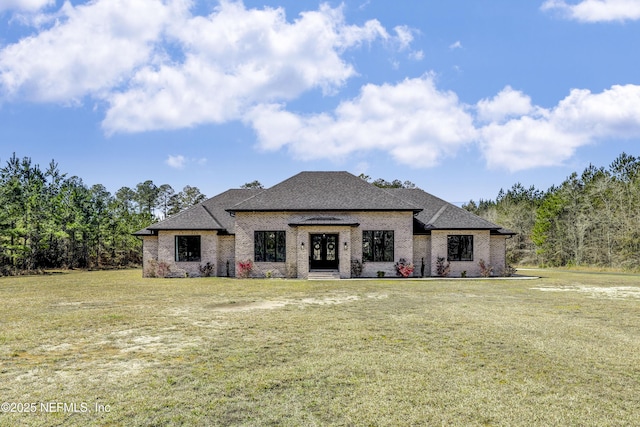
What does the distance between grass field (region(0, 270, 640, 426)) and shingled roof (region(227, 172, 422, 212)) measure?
13.2m

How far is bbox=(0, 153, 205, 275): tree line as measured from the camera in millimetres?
30094

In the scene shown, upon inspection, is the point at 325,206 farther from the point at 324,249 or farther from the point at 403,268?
the point at 324,249

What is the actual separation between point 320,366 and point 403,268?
1916 cm

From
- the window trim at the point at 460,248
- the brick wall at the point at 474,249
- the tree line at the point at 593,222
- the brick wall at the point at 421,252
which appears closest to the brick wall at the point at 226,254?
the brick wall at the point at 421,252

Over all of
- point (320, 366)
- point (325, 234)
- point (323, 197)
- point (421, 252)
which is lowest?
point (320, 366)

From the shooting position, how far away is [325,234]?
84.4 feet

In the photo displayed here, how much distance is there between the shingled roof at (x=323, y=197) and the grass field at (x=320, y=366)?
43.4 ft

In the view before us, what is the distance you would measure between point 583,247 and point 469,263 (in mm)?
25061

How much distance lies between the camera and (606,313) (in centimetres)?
1141

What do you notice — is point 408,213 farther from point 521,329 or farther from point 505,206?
point 505,206

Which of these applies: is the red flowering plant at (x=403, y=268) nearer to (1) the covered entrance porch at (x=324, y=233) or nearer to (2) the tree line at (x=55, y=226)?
(1) the covered entrance porch at (x=324, y=233)

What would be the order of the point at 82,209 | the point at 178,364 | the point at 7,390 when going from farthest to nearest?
1. the point at 82,209
2. the point at 178,364
3. the point at 7,390

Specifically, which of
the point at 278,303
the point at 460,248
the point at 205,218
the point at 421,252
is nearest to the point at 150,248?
the point at 205,218

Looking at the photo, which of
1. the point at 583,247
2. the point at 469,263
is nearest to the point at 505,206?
the point at 583,247
